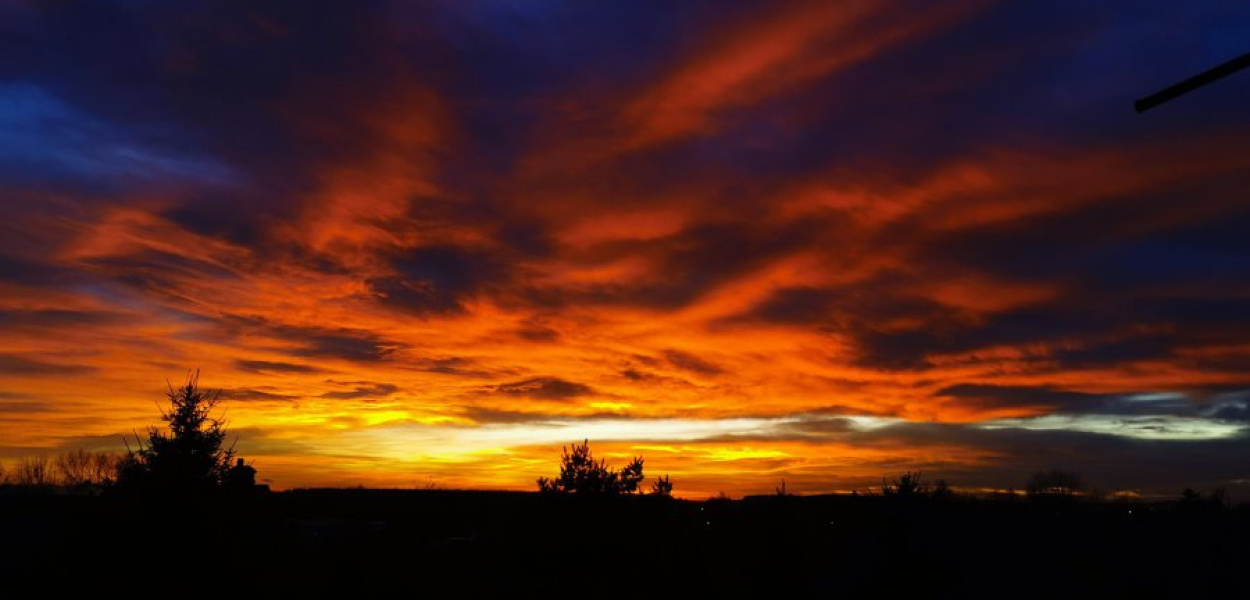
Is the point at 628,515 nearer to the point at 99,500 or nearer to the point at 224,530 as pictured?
the point at 224,530

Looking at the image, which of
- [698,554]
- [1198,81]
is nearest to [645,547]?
[698,554]

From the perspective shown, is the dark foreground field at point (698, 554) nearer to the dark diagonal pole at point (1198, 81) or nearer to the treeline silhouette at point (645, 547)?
the treeline silhouette at point (645, 547)

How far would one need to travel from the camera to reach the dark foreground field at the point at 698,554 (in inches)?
983

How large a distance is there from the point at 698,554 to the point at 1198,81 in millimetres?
23966

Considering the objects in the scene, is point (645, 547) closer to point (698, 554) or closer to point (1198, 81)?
point (698, 554)

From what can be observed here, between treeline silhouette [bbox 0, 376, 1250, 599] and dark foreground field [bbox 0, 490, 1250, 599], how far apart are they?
6cm

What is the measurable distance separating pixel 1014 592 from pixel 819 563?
530 centimetres

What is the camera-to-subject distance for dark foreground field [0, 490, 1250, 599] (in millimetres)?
24969

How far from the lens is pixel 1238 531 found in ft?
101

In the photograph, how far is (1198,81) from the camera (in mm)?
8406

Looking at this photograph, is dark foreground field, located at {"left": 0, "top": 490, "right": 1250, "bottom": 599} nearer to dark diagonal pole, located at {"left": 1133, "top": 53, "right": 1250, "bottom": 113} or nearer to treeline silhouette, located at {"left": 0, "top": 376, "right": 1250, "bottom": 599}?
treeline silhouette, located at {"left": 0, "top": 376, "right": 1250, "bottom": 599}

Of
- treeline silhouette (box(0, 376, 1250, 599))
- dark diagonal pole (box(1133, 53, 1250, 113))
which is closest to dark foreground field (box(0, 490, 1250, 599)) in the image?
treeline silhouette (box(0, 376, 1250, 599))

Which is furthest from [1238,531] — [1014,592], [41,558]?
[41,558]

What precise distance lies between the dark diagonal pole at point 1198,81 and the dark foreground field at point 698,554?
638 inches
